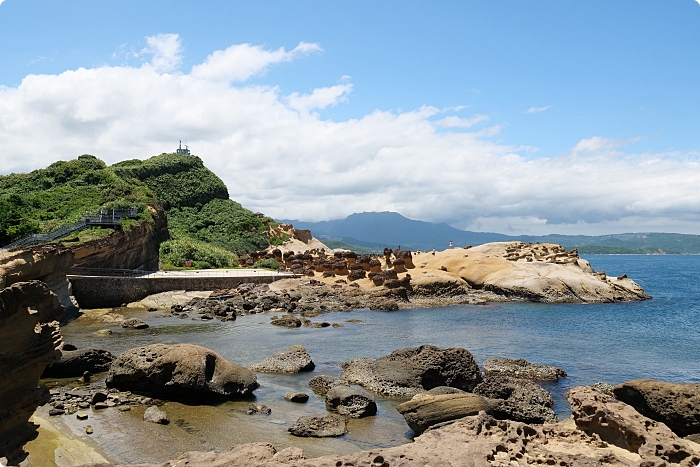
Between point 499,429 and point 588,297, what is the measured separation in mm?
37832

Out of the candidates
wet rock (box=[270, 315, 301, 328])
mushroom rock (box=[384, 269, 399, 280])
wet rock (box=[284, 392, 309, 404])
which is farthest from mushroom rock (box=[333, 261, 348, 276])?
wet rock (box=[284, 392, 309, 404])

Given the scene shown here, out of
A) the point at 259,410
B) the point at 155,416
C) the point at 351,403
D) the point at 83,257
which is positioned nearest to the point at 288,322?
the point at 259,410

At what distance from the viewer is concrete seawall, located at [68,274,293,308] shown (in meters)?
35.2

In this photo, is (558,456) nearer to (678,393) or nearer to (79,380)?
(678,393)

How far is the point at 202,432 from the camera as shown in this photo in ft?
42.4

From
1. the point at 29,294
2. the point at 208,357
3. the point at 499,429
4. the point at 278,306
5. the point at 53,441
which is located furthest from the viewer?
Result: the point at 278,306

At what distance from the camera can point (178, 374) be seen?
15.2 m

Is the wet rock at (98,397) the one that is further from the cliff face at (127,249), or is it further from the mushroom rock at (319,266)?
the mushroom rock at (319,266)

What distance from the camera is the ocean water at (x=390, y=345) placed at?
1292 centimetres

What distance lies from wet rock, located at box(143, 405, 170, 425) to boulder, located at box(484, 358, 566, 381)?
1185 centimetres

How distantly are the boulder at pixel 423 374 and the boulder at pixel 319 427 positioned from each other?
3197mm

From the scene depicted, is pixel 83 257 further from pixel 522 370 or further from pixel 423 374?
pixel 522 370

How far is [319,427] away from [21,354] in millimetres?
7368

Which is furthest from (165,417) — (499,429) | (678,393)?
(678,393)
